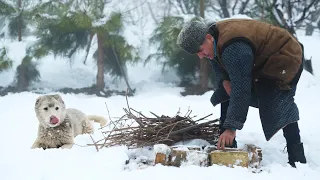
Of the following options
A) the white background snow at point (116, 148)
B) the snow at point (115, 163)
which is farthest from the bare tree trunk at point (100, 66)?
the snow at point (115, 163)

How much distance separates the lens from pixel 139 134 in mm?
2945

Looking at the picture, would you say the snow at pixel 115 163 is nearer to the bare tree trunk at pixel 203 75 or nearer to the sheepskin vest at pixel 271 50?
the sheepskin vest at pixel 271 50

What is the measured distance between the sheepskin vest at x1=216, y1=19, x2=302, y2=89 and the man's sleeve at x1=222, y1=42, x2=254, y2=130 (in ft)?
0.41

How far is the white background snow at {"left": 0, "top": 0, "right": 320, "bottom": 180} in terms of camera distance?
2236 millimetres

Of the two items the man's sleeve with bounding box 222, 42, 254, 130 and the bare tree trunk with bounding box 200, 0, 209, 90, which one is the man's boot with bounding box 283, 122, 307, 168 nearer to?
the man's sleeve with bounding box 222, 42, 254, 130

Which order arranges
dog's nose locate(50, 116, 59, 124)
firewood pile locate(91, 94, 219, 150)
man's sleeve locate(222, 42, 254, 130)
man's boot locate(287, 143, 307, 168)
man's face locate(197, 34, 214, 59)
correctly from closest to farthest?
man's sleeve locate(222, 42, 254, 130), man's face locate(197, 34, 214, 59), man's boot locate(287, 143, 307, 168), firewood pile locate(91, 94, 219, 150), dog's nose locate(50, 116, 59, 124)

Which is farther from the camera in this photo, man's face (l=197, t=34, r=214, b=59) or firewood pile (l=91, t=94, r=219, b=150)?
firewood pile (l=91, t=94, r=219, b=150)

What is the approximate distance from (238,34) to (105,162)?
127 centimetres

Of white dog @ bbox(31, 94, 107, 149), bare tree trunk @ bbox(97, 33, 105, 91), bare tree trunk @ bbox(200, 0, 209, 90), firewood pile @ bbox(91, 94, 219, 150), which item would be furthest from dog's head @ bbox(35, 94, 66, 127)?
bare tree trunk @ bbox(200, 0, 209, 90)

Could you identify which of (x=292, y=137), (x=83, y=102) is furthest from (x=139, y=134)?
(x=83, y=102)

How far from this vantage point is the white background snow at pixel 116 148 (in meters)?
2.24

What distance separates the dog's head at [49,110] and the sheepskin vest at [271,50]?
1.94 metres

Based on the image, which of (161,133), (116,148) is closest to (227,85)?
(161,133)

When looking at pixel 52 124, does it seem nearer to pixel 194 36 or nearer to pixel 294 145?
pixel 194 36
